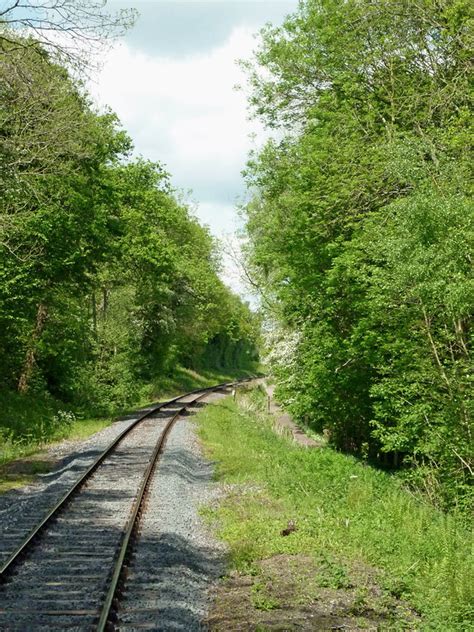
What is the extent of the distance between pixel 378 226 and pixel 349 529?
9.42m

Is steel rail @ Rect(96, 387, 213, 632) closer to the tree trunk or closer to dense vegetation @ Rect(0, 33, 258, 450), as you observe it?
dense vegetation @ Rect(0, 33, 258, 450)

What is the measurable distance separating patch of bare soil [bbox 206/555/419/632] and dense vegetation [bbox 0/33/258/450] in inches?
307

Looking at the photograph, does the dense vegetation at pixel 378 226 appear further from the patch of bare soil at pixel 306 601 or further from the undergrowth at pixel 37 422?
the undergrowth at pixel 37 422

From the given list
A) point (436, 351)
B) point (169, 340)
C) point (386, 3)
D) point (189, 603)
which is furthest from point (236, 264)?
point (189, 603)

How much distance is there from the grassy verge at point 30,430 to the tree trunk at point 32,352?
73 cm

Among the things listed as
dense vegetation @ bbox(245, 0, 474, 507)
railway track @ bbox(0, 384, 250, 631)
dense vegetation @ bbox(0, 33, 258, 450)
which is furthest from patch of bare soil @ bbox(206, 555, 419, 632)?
dense vegetation @ bbox(0, 33, 258, 450)

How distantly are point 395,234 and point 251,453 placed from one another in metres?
6.99

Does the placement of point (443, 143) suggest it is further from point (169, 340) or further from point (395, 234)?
point (169, 340)

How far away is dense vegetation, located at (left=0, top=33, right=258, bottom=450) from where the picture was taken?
13.5 meters

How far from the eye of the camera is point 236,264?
44.2 m

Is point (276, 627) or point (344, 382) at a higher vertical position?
point (344, 382)

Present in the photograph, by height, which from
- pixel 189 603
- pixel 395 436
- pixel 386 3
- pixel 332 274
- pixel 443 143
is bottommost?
pixel 189 603

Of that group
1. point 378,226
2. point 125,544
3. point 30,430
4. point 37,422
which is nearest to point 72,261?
point 37,422

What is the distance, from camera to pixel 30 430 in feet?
70.2
